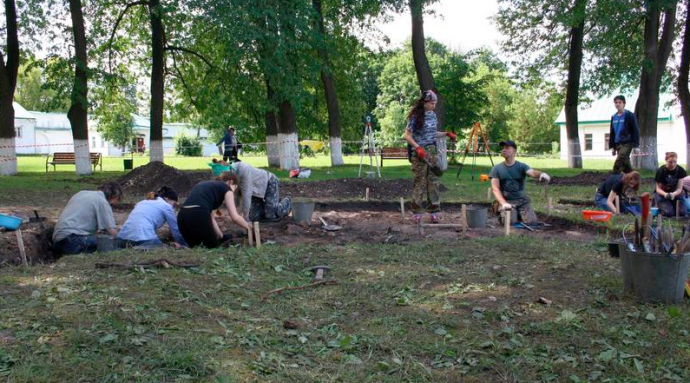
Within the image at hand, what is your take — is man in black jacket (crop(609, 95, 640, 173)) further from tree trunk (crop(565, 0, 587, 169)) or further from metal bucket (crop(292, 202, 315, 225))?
tree trunk (crop(565, 0, 587, 169))

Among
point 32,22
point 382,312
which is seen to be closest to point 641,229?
point 382,312

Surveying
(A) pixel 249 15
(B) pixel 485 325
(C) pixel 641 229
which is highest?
(A) pixel 249 15

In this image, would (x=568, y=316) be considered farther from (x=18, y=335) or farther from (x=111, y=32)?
(x=111, y=32)

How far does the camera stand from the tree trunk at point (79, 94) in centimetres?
1991

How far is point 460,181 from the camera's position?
703 inches

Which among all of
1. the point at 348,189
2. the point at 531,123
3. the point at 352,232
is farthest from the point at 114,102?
the point at 531,123

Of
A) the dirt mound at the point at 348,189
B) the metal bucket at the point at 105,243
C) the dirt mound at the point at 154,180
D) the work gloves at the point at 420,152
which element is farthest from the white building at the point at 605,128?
the metal bucket at the point at 105,243

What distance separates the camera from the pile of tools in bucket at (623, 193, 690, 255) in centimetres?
488

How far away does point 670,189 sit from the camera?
1019 centimetres

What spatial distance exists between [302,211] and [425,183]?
186cm

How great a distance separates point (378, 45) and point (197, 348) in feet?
86.8

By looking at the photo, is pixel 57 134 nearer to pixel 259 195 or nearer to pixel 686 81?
pixel 686 81

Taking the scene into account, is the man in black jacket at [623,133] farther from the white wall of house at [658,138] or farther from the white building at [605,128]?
the white building at [605,128]

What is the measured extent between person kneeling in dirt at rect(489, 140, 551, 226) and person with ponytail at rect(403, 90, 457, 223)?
86 centimetres
